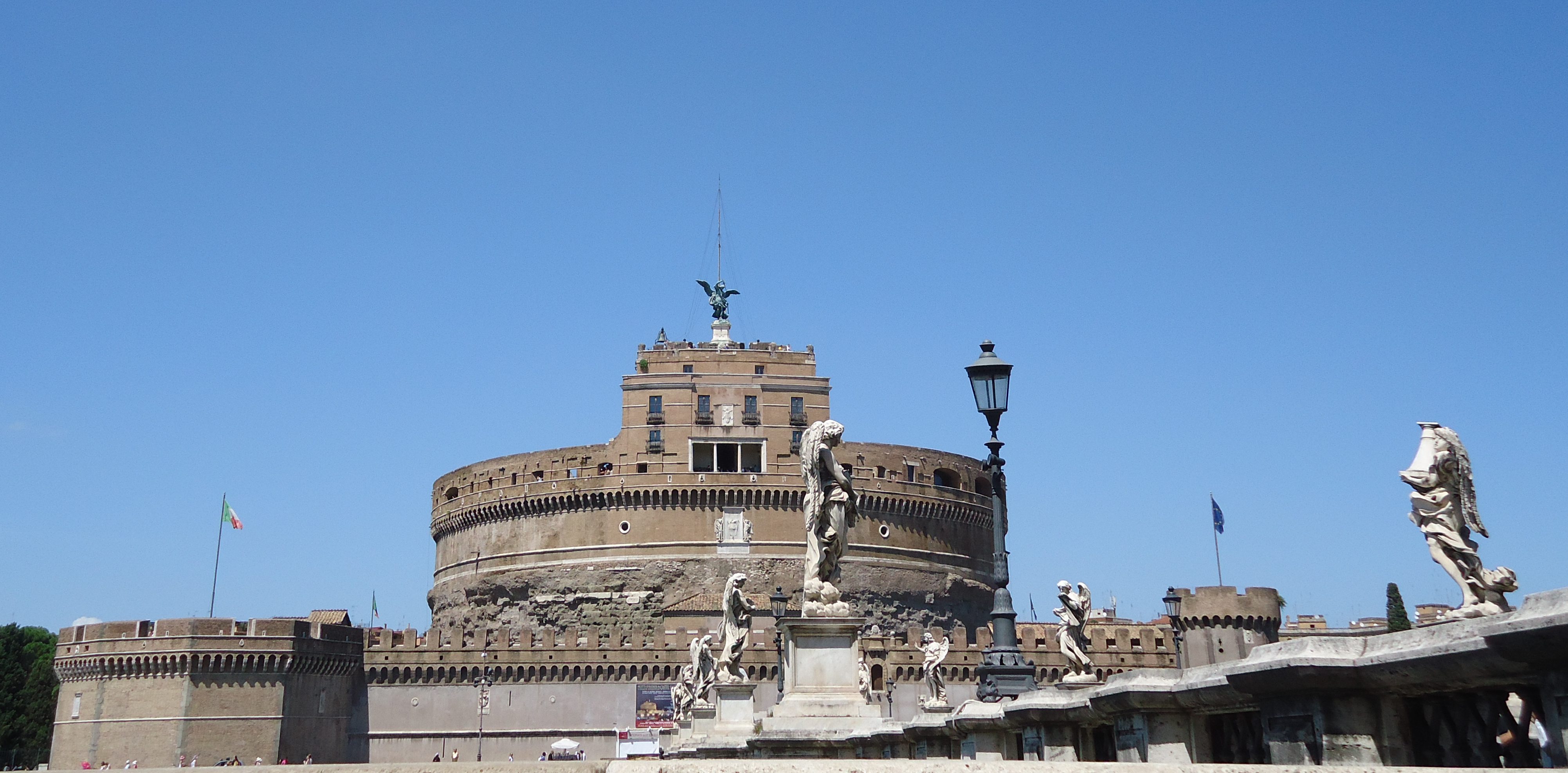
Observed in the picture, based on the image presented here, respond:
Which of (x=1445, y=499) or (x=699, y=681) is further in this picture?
(x=699, y=681)

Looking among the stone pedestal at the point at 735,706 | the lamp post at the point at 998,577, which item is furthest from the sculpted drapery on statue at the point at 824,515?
the stone pedestal at the point at 735,706

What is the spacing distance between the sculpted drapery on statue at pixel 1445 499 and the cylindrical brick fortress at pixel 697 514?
184 ft

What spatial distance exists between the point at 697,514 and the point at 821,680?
51.7 metres

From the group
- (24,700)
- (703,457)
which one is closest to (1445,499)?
(703,457)

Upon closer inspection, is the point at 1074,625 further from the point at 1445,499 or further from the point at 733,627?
the point at 1445,499

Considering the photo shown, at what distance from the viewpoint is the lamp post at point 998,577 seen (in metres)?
12.5

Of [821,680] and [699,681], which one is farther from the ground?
[699,681]

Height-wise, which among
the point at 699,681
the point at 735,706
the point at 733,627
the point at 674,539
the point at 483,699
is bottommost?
the point at 735,706

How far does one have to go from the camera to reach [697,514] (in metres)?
64.6

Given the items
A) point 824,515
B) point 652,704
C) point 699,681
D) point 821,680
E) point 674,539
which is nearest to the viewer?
point 824,515

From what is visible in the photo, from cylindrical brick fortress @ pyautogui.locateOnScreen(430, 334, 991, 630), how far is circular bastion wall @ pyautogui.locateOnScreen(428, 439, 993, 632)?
7cm

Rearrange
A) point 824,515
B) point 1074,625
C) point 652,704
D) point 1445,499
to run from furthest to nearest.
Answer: point 652,704, point 1074,625, point 824,515, point 1445,499

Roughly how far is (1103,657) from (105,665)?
38666 mm

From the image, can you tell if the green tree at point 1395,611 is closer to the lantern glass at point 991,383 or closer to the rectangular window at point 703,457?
the rectangular window at point 703,457
